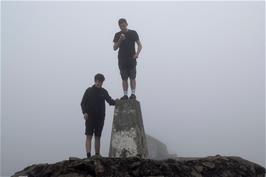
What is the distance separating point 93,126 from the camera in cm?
801

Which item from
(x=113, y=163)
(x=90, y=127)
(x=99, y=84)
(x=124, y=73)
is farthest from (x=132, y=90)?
(x=113, y=163)

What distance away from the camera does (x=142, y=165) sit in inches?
223

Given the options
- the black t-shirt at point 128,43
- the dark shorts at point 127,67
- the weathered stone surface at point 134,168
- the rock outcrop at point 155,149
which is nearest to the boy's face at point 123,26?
the black t-shirt at point 128,43

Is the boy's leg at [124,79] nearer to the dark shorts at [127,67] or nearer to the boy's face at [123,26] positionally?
the dark shorts at [127,67]

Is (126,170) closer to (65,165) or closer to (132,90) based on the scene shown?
(65,165)

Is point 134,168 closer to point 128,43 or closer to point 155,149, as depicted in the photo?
point 128,43

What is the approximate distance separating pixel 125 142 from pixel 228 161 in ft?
9.07

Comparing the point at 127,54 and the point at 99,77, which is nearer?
the point at 99,77

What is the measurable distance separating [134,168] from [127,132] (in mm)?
2567

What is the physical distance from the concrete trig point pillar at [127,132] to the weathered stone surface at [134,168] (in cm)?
211

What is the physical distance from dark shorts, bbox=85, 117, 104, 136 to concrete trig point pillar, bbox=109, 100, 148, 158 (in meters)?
0.51

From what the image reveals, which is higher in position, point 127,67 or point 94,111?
point 127,67

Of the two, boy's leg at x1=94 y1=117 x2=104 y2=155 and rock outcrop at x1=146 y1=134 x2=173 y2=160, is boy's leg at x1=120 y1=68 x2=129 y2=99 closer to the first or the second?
boy's leg at x1=94 y1=117 x2=104 y2=155

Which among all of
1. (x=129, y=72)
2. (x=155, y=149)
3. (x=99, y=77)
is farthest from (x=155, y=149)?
(x=99, y=77)
